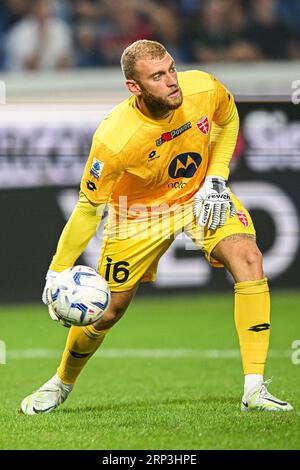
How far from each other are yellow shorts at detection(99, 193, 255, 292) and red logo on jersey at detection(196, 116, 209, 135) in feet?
1.41

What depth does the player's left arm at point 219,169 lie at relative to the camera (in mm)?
6047

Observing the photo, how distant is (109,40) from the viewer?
1284 centimetres

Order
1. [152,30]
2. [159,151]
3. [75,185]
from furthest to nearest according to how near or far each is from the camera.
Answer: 1. [152,30]
2. [75,185]
3. [159,151]

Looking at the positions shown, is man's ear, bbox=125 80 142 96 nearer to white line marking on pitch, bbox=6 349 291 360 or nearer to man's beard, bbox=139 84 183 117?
man's beard, bbox=139 84 183 117

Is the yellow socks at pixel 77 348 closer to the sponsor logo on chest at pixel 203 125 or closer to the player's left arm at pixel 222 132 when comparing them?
the player's left arm at pixel 222 132

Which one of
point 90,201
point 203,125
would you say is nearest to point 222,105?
point 203,125

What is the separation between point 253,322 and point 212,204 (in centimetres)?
71

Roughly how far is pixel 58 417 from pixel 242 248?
1412 millimetres

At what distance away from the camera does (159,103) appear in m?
5.91

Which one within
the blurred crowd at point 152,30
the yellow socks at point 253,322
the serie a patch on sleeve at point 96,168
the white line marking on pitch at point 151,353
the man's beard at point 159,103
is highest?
the man's beard at point 159,103

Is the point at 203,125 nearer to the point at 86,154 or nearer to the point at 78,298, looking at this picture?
the point at 78,298

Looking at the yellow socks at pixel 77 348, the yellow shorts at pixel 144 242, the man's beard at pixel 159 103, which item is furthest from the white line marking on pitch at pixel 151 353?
the man's beard at pixel 159 103

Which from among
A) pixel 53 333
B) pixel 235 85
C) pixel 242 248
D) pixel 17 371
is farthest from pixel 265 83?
pixel 242 248

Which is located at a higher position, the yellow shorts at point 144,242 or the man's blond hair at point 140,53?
the man's blond hair at point 140,53
